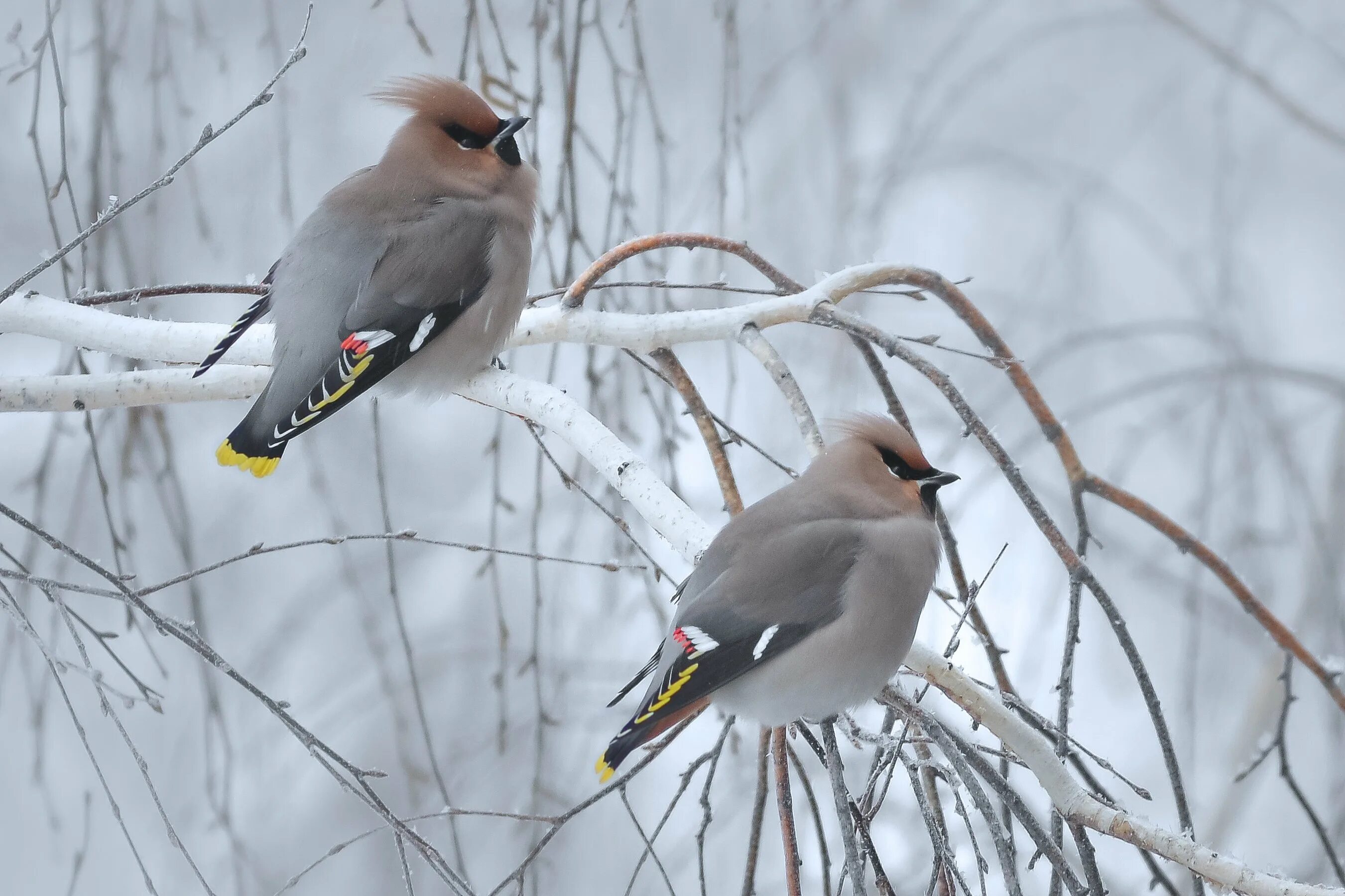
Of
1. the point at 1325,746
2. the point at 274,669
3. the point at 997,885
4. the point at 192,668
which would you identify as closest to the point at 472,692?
the point at 274,669

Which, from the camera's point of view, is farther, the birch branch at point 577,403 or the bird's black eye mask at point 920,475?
the bird's black eye mask at point 920,475

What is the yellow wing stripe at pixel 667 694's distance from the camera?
2.13 m

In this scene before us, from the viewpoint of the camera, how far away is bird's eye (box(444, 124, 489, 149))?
2947mm

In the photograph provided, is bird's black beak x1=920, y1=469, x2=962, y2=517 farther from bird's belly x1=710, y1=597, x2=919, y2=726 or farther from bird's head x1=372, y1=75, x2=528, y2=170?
bird's head x1=372, y1=75, x2=528, y2=170

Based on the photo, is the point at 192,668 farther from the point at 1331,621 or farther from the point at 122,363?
the point at 1331,621

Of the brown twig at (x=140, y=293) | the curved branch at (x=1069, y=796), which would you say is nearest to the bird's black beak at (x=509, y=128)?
the brown twig at (x=140, y=293)

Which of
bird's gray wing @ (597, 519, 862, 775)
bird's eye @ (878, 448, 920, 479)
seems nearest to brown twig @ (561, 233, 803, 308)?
bird's eye @ (878, 448, 920, 479)

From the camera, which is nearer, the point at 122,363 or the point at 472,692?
the point at 122,363

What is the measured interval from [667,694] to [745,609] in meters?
0.22

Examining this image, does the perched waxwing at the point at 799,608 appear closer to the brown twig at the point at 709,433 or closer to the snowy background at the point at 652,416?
the brown twig at the point at 709,433

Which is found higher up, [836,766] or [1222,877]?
[836,766]

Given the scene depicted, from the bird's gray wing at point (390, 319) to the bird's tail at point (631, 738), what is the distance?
84 cm

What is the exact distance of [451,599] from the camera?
4242 mm

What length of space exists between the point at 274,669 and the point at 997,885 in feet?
7.72
